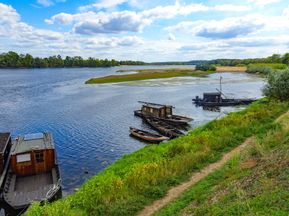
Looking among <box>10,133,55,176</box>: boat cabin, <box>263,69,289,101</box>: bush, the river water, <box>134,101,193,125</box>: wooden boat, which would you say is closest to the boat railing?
the river water

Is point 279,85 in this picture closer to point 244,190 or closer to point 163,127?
point 163,127

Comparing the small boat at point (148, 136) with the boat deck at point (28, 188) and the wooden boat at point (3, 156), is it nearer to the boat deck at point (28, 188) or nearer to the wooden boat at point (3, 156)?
the boat deck at point (28, 188)

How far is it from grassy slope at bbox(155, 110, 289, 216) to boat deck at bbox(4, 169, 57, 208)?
454 inches

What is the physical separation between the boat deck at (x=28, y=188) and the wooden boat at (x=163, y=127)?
18.6m

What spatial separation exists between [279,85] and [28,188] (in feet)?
102

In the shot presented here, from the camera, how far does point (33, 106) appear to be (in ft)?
212

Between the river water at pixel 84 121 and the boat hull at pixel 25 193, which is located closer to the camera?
the boat hull at pixel 25 193

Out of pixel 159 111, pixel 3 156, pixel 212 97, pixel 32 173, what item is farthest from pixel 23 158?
pixel 212 97

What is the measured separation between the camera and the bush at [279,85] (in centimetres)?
3853

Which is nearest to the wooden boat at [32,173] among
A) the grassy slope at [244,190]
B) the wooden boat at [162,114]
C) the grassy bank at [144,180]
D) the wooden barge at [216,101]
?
the grassy bank at [144,180]

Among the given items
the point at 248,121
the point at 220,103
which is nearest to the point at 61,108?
the point at 220,103

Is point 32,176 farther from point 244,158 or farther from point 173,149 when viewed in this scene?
point 244,158

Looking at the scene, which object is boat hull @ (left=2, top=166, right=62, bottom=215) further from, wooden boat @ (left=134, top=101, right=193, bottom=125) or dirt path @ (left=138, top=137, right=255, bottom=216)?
wooden boat @ (left=134, top=101, right=193, bottom=125)

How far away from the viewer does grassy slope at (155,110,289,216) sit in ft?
32.6
